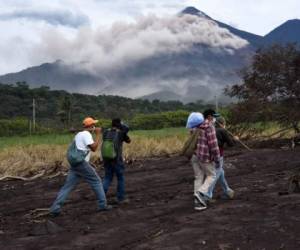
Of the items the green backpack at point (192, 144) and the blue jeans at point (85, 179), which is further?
the blue jeans at point (85, 179)

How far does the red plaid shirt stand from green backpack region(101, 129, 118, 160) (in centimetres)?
193

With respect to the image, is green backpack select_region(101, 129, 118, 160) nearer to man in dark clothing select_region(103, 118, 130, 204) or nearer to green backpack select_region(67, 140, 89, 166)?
man in dark clothing select_region(103, 118, 130, 204)

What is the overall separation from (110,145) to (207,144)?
82.4 inches

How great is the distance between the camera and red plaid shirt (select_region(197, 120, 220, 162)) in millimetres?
10617

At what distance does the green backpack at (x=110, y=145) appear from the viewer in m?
12.0

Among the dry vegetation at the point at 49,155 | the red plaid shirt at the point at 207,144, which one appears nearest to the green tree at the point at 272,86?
the dry vegetation at the point at 49,155

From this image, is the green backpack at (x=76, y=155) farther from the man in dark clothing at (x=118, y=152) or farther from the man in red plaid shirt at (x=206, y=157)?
the man in red plaid shirt at (x=206, y=157)

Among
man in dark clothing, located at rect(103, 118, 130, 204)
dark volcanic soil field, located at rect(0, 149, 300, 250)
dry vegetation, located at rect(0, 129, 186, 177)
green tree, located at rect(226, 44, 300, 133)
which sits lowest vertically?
dark volcanic soil field, located at rect(0, 149, 300, 250)

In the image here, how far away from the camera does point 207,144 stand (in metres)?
10.7

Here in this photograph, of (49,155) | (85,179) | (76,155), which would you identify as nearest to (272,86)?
(49,155)

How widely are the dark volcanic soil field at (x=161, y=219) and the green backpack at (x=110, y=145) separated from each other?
38.5 inches

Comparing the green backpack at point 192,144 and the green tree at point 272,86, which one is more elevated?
the green tree at point 272,86

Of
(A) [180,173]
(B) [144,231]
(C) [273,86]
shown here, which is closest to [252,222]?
(B) [144,231]

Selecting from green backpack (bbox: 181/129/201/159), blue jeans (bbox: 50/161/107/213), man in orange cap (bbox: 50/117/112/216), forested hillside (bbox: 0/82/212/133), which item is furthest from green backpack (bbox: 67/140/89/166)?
forested hillside (bbox: 0/82/212/133)
